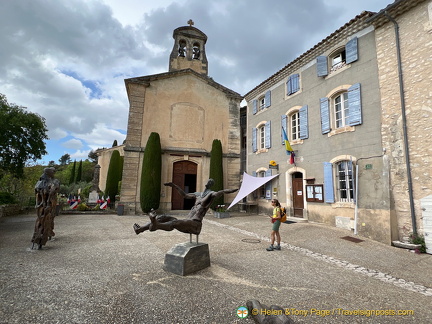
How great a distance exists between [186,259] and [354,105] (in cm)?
757

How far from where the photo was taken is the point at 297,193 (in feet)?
32.5

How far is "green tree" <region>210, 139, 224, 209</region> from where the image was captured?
1246 centimetres

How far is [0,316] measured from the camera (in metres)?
2.30

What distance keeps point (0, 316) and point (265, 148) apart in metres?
11.1

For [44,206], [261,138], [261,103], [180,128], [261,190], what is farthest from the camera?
[180,128]

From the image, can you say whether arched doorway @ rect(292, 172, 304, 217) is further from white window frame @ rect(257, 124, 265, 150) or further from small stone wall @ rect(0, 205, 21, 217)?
small stone wall @ rect(0, 205, 21, 217)

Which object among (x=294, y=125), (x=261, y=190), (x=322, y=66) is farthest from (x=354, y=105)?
(x=261, y=190)

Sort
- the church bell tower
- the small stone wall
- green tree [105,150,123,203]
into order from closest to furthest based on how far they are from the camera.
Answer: the small stone wall → the church bell tower → green tree [105,150,123,203]

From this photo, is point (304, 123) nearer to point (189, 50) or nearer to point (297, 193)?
point (297, 193)

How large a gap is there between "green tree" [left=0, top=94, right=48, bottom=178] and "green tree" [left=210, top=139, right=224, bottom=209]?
8.48 metres


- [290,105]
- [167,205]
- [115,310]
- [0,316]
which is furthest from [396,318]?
[167,205]

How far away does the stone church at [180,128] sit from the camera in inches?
476

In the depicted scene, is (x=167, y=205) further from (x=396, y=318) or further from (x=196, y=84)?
(x=396, y=318)

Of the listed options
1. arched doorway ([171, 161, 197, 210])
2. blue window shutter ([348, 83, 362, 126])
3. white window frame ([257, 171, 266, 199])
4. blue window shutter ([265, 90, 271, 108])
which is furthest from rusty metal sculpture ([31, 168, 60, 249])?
blue window shutter ([265, 90, 271, 108])
